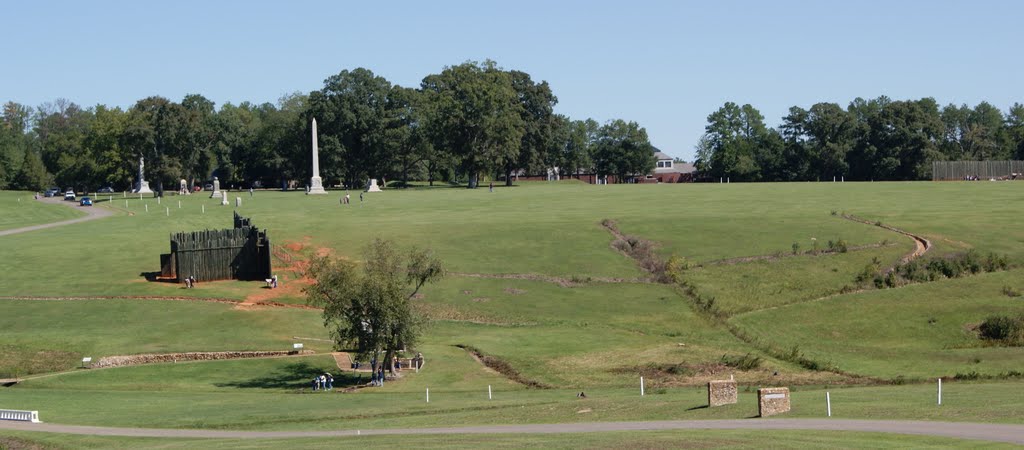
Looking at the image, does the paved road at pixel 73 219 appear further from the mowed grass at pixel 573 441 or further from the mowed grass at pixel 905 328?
the mowed grass at pixel 573 441

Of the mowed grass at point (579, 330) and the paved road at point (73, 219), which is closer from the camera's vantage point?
the mowed grass at point (579, 330)

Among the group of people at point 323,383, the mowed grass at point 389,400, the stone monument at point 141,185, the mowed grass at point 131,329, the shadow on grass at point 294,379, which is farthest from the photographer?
the stone monument at point 141,185

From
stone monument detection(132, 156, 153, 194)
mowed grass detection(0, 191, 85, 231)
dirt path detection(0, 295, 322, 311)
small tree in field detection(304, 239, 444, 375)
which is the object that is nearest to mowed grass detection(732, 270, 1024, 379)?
small tree in field detection(304, 239, 444, 375)

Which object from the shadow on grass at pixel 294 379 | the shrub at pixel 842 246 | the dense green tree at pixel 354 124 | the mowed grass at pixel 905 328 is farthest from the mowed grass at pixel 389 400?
the dense green tree at pixel 354 124

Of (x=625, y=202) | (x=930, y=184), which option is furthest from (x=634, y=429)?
(x=930, y=184)

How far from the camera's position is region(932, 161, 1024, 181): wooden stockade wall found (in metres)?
189

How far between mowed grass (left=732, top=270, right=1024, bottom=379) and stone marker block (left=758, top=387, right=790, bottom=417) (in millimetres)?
19473

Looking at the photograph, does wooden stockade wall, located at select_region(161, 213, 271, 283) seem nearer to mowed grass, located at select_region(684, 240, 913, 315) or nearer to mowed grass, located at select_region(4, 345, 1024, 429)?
mowed grass, located at select_region(4, 345, 1024, 429)

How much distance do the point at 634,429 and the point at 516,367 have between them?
71.4 feet

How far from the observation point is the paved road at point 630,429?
29828 millimetres

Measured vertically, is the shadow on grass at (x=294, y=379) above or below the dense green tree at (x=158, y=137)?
below

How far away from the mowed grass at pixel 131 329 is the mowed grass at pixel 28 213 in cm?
4937

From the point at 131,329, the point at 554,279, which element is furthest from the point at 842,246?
the point at 131,329

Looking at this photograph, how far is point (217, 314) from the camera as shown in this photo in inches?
2699
